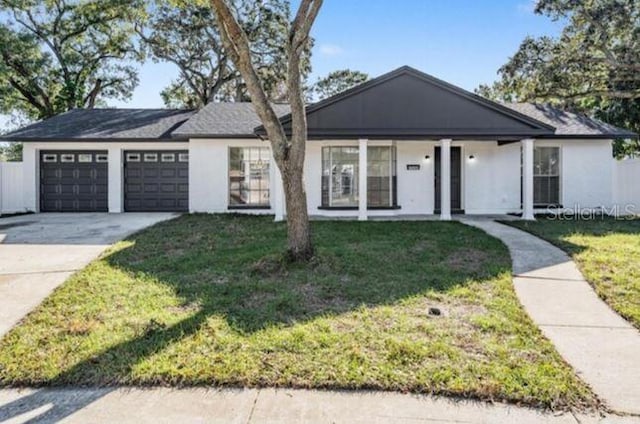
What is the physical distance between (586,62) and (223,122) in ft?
52.8

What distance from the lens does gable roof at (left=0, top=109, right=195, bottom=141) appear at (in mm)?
14531

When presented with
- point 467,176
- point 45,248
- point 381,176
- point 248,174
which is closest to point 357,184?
point 381,176

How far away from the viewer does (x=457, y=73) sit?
1973cm

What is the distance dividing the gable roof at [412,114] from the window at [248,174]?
2236 mm

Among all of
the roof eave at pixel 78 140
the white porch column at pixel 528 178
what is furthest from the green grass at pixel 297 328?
the roof eave at pixel 78 140

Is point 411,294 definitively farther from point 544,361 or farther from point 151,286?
point 151,286

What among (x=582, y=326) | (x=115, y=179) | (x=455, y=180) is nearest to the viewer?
(x=582, y=326)

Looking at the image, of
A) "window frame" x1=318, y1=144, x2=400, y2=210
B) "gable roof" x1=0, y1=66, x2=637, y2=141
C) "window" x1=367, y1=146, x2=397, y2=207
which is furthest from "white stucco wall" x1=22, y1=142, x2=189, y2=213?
"window" x1=367, y1=146, x2=397, y2=207

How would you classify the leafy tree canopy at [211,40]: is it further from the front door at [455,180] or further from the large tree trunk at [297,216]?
the large tree trunk at [297,216]

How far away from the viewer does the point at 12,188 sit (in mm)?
14992

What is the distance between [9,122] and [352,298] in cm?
3659

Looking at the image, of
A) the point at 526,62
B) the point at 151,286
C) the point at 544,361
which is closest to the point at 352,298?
the point at 544,361

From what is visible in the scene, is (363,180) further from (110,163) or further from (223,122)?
(110,163)

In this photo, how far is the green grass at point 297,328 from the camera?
11.2 feet
